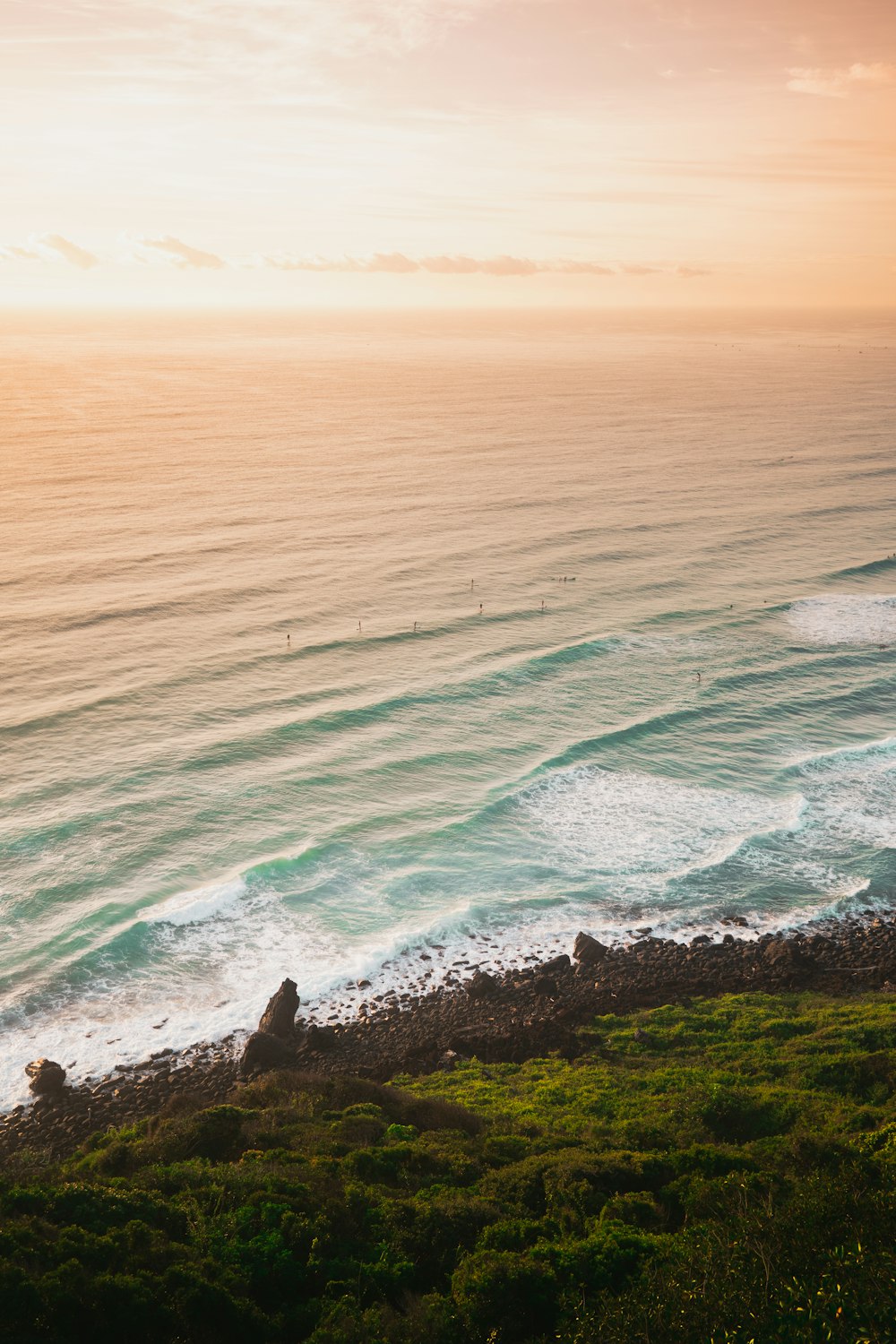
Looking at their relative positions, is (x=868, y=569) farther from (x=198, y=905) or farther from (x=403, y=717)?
(x=198, y=905)

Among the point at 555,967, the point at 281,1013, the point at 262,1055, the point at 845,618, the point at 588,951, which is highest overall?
the point at 845,618

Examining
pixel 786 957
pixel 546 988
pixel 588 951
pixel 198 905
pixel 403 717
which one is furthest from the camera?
pixel 403 717

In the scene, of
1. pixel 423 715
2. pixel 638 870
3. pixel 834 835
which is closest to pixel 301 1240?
pixel 638 870

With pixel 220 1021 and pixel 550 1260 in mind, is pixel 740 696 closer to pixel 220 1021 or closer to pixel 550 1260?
pixel 220 1021

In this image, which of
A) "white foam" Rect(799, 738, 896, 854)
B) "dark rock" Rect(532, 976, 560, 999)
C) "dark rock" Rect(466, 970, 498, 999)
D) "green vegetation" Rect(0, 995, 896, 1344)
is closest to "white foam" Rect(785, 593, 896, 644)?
"white foam" Rect(799, 738, 896, 854)

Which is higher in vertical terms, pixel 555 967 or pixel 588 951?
pixel 588 951

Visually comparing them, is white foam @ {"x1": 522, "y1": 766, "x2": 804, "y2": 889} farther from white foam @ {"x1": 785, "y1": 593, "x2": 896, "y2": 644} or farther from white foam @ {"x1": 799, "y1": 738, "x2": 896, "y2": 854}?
white foam @ {"x1": 785, "y1": 593, "x2": 896, "y2": 644}

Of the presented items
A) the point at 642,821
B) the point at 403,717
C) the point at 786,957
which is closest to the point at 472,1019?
the point at 786,957
